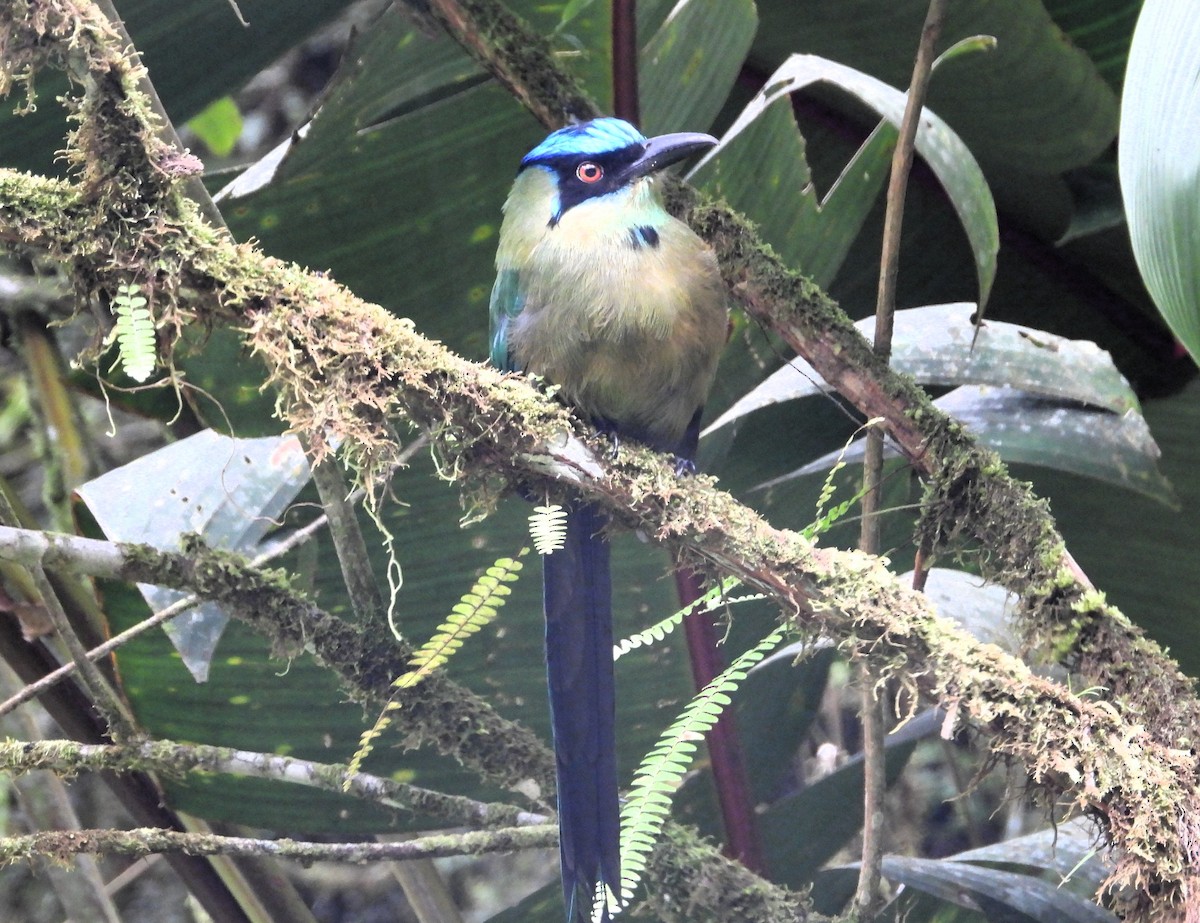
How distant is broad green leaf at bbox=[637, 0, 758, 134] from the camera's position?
243 centimetres

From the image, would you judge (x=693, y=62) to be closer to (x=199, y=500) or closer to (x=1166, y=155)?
(x=199, y=500)

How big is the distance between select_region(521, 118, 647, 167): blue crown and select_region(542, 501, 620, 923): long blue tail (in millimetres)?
754

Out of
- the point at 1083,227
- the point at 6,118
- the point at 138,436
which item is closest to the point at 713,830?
the point at 1083,227

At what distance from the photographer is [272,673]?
249cm

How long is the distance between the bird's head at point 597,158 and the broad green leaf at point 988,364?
1.64ft

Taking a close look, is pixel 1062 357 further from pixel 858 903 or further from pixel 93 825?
pixel 93 825

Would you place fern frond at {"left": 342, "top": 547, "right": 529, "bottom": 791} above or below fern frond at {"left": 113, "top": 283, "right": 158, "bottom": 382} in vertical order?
below

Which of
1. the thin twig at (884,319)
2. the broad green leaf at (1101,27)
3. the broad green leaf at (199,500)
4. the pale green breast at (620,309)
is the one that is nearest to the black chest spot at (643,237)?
the pale green breast at (620,309)

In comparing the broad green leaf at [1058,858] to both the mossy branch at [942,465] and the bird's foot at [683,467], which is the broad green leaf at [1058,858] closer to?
the mossy branch at [942,465]

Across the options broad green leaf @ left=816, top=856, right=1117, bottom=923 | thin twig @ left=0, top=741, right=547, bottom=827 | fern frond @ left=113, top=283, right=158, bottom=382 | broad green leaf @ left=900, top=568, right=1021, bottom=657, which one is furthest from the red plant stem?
broad green leaf @ left=816, top=856, right=1117, bottom=923

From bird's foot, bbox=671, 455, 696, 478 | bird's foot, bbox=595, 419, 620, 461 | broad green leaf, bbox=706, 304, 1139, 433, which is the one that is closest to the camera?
bird's foot, bbox=595, 419, 620, 461

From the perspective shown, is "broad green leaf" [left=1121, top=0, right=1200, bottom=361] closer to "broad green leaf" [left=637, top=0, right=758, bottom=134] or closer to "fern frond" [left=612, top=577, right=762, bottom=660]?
"fern frond" [left=612, top=577, right=762, bottom=660]

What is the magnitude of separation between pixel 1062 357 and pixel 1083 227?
0.67 m

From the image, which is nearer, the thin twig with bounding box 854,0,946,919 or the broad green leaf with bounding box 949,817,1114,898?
the thin twig with bounding box 854,0,946,919
